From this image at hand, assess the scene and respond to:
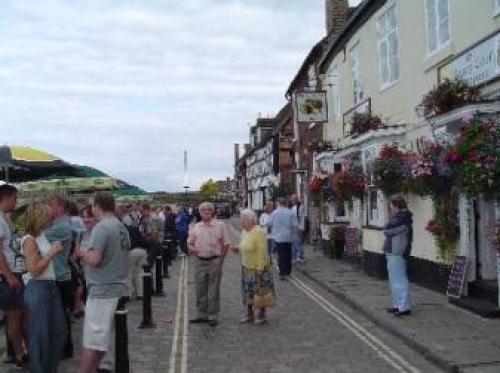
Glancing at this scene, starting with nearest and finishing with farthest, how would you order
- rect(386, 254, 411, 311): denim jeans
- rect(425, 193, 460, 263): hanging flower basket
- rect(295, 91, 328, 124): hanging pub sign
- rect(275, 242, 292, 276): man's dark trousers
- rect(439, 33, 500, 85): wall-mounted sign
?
1. rect(439, 33, 500, 85): wall-mounted sign
2. rect(386, 254, 411, 311): denim jeans
3. rect(425, 193, 460, 263): hanging flower basket
4. rect(275, 242, 292, 276): man's dark trousers
5. rect(295, 91, 328, 124): hanging pub sign

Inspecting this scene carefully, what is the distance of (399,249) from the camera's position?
11.1m

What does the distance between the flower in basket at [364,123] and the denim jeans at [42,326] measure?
11125 mm

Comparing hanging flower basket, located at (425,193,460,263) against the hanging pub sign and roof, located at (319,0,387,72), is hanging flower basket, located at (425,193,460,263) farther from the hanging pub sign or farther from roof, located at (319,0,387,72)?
the hanging pub sign

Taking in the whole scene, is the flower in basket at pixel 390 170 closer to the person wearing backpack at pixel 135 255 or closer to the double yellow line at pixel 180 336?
the double yellow line at pixel 180 336

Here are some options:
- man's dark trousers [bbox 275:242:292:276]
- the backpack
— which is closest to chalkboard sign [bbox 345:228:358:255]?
man's dark trousers [bbox 275:242:292:276]

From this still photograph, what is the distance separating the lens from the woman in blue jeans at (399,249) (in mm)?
11023

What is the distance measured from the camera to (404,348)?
912cm

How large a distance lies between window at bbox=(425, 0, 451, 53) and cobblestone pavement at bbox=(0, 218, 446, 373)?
197 inches

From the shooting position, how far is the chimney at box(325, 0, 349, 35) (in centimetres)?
2722

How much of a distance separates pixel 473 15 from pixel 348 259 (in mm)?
10048

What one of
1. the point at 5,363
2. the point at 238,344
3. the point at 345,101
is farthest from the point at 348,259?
the point at 5,363

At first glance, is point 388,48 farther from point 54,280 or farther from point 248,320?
point 54,280

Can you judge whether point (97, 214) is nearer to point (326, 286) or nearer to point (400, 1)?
point (326, 286)

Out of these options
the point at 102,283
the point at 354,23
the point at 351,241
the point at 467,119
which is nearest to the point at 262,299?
the point at 467,119
